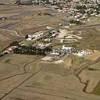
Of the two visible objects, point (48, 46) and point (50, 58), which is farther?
point (48, 46)

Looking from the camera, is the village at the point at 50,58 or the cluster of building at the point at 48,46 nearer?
the village at the point at 50,58

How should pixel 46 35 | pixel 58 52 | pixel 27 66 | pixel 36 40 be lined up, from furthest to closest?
pixel 46 35
pixel 36 40
pixel 58 52
pixel 27 66

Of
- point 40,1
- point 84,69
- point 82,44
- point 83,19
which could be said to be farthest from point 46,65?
point 40,1

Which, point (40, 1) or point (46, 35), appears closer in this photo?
point (46, 35)

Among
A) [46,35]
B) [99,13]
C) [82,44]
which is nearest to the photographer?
[82,44]

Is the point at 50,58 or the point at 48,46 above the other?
the point at 48,46

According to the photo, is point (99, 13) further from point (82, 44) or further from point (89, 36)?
point (82, 44)

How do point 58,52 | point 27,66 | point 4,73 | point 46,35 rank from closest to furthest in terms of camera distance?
point 4,73 < point 27,66 < point 58,52 < point 46,35

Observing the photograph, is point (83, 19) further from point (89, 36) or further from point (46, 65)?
point (46, 65)

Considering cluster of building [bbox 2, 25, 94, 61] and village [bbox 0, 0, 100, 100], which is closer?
village [bbox 0, 0, 100, 100]

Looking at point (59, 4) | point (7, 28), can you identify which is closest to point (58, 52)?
point (7, 28)
